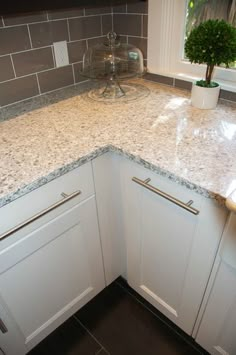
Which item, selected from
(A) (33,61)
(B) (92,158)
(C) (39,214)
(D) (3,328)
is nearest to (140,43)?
(A) (33,61)

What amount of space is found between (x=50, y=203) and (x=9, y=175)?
15 cm

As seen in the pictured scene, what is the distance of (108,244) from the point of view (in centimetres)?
117

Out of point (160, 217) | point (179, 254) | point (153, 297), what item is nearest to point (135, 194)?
point (160, 217)

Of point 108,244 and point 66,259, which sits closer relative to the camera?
point 66,259

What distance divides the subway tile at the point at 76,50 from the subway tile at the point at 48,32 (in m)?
0.05

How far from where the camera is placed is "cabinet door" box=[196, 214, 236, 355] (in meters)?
0.73

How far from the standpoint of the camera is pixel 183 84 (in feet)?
4.26

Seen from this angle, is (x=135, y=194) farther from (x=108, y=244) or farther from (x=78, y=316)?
(x=78, y=316)

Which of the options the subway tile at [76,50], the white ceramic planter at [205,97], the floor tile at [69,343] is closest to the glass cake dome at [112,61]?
the subway tile at [76,50]

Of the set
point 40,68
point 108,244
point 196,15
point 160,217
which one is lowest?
point 108,244

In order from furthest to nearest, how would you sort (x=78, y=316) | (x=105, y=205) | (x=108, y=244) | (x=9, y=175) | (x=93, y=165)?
(x=78, y=316) < (x=108, y=244) < (x=105, y=205) < (x=93, y=165) < (x=9, y=175)

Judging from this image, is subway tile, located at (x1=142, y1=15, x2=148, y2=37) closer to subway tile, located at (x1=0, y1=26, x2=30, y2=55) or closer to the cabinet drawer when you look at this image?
subway tile, located at (x1=0, y1=26, x2=30, y2=55)

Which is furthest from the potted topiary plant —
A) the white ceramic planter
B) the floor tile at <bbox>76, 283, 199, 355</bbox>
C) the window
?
the floor tile at <bbox>76, 283, 199, 355</bbox>

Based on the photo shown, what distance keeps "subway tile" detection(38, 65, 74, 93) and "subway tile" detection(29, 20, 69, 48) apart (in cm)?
12
